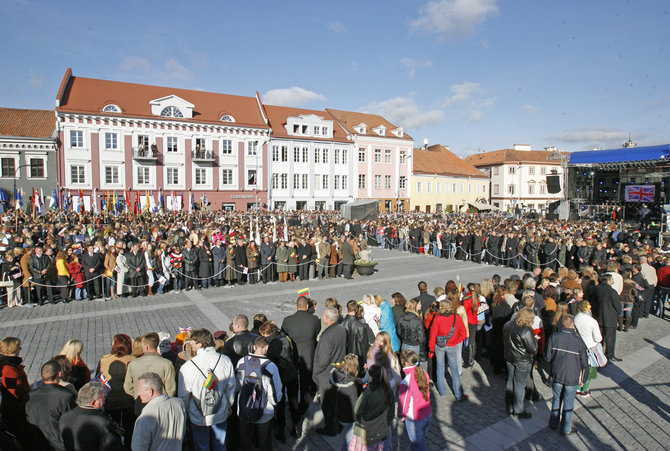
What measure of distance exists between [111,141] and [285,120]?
767 inches

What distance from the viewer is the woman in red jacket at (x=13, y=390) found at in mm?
4430

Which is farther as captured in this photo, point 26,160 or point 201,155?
point 201,155

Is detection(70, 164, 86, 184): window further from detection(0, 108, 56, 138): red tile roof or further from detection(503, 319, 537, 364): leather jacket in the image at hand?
detection(503, 319, 537, 364): leather jacket

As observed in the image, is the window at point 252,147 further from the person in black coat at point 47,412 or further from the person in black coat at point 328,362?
the person in black coat at point 47,412

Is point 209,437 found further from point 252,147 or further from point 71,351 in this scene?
point 252,147

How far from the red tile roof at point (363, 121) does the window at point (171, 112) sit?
21.0 metres

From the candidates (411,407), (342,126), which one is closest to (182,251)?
(411,407)

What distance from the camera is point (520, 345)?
5.97 meters

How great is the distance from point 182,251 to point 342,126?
43.0 meters

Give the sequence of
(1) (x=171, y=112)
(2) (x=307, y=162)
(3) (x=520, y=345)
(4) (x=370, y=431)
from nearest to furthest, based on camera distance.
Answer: (4) (x=370, y=431), (3) (x=520, y=345), (1) (x=171, y=112), (2) (x=307, y=162)

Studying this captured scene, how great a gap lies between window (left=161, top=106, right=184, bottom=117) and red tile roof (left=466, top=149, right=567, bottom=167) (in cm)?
5039

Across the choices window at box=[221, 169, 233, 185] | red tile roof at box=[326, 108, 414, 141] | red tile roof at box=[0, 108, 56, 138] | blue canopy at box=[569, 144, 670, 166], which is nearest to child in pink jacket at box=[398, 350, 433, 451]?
blue canopy at box=[569, 144, 670, 166]

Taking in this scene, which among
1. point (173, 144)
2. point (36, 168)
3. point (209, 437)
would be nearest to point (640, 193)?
point (209, 437)

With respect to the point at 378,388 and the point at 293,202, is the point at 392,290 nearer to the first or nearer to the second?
the point at 378,388
